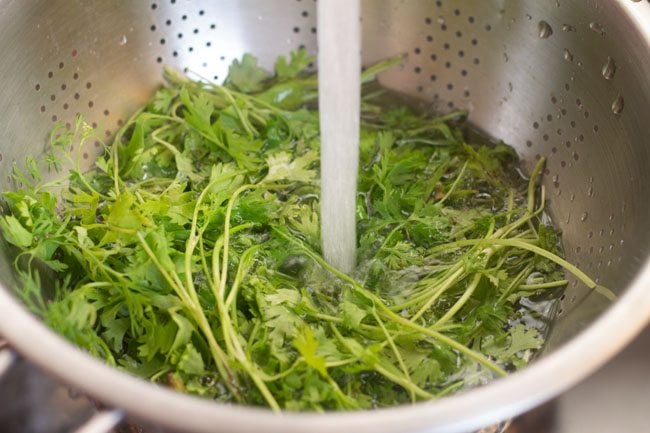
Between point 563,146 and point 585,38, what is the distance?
0.55 feet

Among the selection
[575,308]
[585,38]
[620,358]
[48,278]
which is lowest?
[620,358]

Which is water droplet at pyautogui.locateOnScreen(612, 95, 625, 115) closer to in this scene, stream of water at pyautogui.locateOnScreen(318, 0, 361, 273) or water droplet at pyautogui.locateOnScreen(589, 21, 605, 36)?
water droplet at pyautogui.locateOnScreen(589, 21, 605, 36)

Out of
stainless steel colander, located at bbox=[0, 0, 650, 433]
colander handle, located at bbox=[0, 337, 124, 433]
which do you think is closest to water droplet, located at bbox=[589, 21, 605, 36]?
stainless steel colander, located at bbox=[0, 0, 650, 433]

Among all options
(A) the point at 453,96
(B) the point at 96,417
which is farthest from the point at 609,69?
(B) the point at 96,417

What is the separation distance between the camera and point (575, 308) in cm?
92

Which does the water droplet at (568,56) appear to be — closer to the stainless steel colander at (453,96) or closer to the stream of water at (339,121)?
the stainless steel colander at (453,96)

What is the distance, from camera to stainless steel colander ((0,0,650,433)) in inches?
23.6

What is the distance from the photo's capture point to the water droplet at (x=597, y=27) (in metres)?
0.96

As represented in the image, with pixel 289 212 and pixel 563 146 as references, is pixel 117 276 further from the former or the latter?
pixel 563 146

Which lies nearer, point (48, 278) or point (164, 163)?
point (48, 278)

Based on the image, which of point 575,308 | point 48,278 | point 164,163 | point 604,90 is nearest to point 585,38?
point 604,90

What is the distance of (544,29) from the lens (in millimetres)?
1081

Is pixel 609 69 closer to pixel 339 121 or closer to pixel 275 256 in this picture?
pixel 339 121

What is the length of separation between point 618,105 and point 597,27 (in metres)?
0.11
